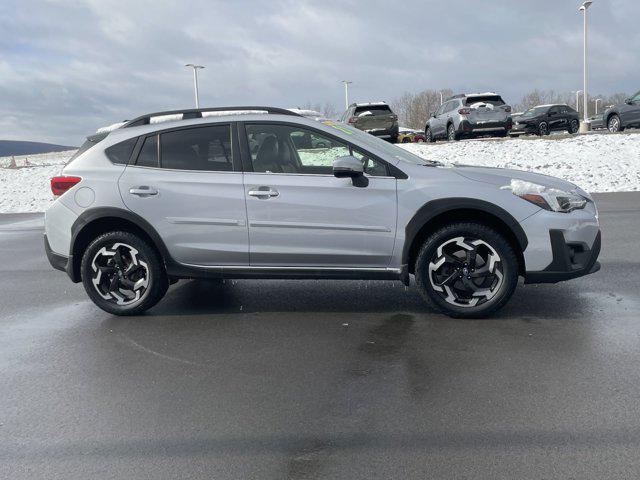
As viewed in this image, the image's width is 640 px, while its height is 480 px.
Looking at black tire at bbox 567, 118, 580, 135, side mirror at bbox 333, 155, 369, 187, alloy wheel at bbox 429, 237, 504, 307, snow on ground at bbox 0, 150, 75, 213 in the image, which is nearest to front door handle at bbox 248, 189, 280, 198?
side mirror at bbox 333, 155, 369, 187

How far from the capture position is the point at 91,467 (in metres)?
3.12

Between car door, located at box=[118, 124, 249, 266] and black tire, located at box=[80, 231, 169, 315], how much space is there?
0.26 metres

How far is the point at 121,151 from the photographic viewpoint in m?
5.97

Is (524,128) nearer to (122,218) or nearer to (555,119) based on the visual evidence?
(555,119)

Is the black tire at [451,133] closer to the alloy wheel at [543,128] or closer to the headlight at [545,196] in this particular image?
the alloy wheel at [543,128]

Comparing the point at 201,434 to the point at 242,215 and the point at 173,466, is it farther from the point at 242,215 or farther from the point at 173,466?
the point at 242,215

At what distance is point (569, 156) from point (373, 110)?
10108 millimetres

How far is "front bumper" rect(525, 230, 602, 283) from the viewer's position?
5.27 m

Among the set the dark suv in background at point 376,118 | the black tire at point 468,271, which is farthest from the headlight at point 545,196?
the dark suv in background at point 376,118

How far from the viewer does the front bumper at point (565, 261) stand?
527cm

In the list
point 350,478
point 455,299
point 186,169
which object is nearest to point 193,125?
point 186,169

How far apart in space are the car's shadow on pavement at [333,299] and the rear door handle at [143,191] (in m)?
1.13

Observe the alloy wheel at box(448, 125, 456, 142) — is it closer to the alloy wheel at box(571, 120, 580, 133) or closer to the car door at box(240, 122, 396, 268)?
the alloy wheel at box(571, 120, 580, 133)

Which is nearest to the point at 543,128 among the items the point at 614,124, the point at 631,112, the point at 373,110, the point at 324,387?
the point at 614,124
